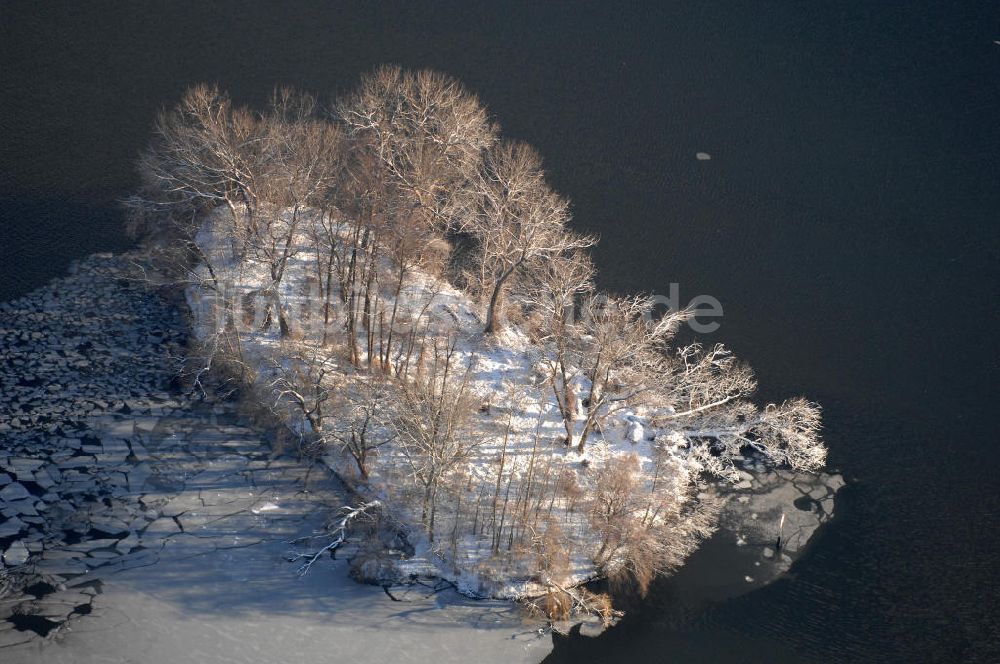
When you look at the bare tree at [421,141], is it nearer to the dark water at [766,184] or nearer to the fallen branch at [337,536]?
the dark water at [766,184]

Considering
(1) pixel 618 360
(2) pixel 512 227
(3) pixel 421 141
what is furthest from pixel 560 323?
(3) pixel 421 141

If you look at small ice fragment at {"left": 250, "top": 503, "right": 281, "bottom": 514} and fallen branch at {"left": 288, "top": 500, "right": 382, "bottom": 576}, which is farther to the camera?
small ice fragment at {"left": 250, "top": 503, "right": 281, "bottom": 514}

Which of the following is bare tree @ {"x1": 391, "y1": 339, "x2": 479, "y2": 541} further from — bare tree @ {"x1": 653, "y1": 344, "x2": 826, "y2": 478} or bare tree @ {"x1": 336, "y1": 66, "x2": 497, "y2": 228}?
bare tree @ {"x1": 653, "y1": 344, "x2": 826, "y2": 478}

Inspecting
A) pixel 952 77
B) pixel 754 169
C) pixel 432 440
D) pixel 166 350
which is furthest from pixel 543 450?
pixel 952 77

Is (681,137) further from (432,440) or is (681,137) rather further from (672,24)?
(432,440)

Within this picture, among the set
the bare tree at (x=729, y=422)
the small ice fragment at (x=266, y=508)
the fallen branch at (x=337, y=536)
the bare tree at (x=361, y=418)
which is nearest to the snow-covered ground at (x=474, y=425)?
the bare tree at (x=361, y=418)

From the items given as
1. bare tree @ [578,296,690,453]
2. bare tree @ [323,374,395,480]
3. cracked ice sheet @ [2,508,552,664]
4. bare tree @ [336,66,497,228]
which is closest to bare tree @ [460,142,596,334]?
bare tree @ [336,66,497,228]
